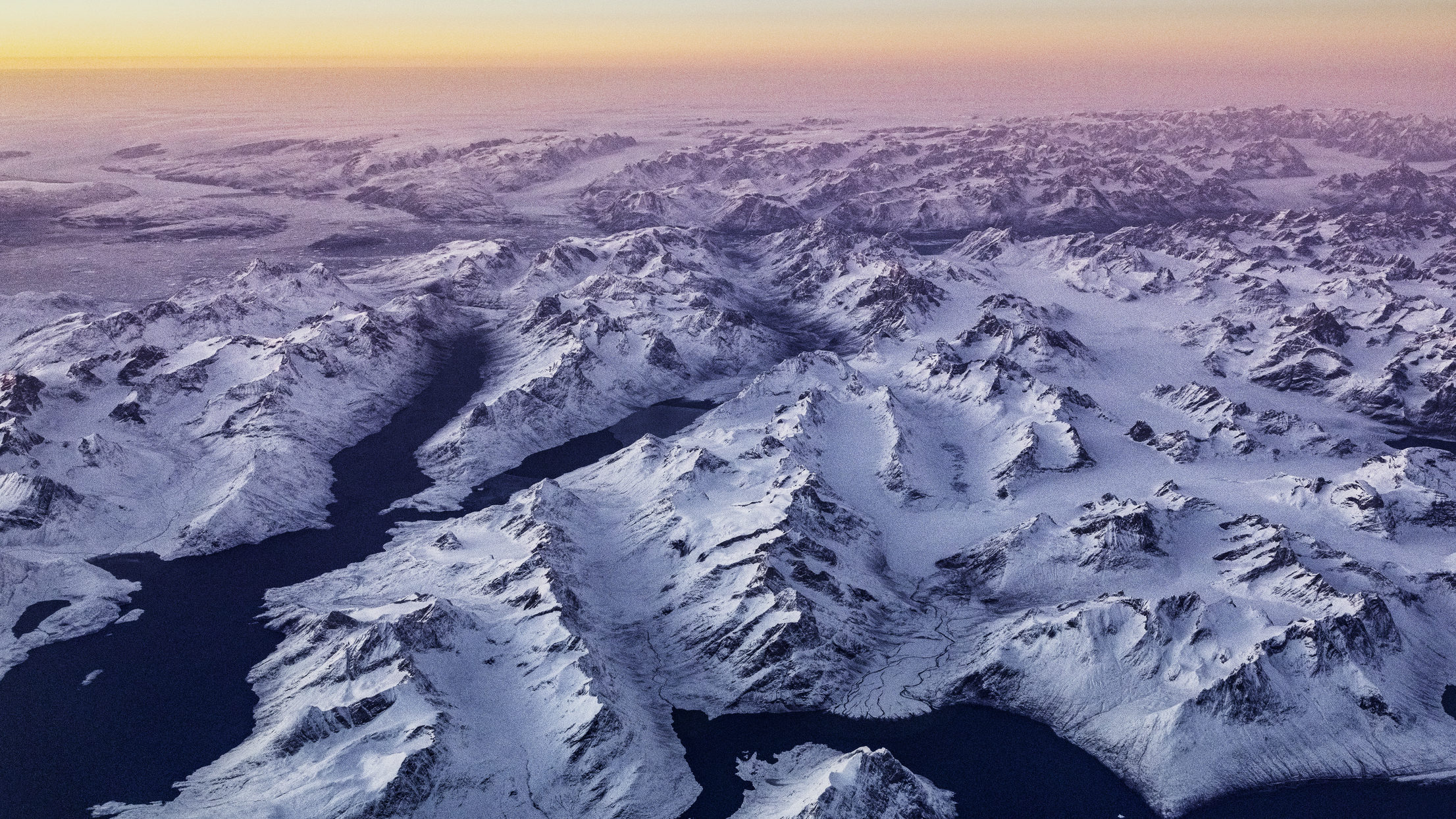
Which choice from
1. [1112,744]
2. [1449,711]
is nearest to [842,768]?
[1112,744]

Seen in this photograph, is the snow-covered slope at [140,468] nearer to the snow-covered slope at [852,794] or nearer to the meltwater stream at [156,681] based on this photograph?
the meltwater stream at [156,681]

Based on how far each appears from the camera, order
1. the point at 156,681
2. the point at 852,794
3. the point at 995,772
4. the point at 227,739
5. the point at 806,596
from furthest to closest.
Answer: the point at 806,596, the point at 156,681, the point at 227,739, the point at 995,772, the point at 852,794

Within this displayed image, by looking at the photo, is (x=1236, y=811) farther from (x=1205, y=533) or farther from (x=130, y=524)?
(x=130, y=524)

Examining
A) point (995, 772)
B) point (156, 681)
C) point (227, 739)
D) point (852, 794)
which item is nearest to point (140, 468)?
point (156, 681)

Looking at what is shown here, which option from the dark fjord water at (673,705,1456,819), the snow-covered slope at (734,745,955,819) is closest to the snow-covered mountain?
the snow-covered slope at (734,745,955,819)

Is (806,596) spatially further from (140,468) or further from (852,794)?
(140,468)

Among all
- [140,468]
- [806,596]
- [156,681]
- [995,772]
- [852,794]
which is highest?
[140,468]

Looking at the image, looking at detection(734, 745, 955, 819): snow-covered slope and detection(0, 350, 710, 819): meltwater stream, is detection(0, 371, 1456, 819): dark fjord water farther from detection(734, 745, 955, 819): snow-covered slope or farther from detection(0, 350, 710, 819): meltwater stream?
detection(734, 745, 955, 819): snow-covered slope
